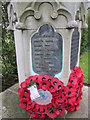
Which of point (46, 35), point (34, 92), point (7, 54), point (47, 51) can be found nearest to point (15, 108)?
point (34, 92)

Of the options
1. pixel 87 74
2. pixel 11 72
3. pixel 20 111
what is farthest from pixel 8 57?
pixel 87 74

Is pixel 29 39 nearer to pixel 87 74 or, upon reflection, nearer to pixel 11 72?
pixel 11 72

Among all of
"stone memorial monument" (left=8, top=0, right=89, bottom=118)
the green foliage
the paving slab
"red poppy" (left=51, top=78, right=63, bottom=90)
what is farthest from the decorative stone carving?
the green foliage

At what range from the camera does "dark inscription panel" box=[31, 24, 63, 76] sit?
1.80 metres

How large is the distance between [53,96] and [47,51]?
0.66 meters

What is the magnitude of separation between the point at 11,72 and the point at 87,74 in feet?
9.66

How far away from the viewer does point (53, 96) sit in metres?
1.87

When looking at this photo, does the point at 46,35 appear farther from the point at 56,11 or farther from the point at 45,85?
the point at 45,85

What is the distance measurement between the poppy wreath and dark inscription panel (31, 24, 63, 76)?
0.47ft

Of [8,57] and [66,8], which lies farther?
[8,57]

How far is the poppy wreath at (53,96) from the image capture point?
1.84 meters

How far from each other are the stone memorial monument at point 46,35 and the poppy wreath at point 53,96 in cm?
3

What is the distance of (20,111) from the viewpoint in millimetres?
2174

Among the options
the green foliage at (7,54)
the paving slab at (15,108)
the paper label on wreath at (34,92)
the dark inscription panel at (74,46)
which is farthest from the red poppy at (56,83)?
the green foliage at (7,54)
